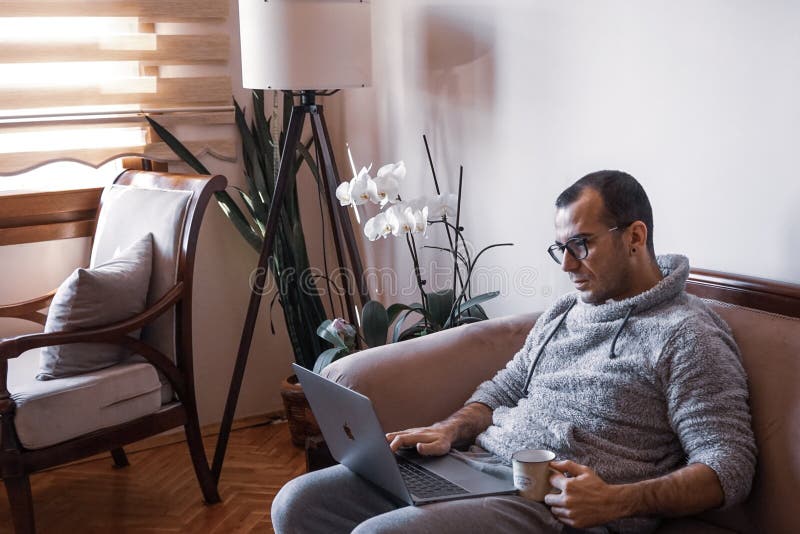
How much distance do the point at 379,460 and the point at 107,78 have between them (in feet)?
7.18

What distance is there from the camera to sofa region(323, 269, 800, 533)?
66.4 inches

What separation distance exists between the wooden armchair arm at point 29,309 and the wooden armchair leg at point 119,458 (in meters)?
0.56

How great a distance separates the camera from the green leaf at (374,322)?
279 centimetres

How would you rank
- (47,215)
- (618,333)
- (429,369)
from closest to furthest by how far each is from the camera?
(618,333) → (429,369) → (47,215)

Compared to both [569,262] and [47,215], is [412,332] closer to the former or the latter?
[569,262]

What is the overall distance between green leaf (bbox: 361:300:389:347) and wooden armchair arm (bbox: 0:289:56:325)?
1.14m

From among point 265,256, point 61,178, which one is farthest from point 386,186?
point 61,178

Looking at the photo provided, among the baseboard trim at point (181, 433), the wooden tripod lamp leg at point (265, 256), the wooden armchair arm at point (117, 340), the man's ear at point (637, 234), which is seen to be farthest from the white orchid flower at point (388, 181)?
the baseboard trim at point (181, 433)

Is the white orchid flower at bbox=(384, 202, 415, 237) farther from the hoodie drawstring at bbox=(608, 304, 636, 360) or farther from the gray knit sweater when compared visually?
the hoodie drawstring at bbox=(608, 304, 636, 360)

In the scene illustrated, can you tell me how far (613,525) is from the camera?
1.72 metres

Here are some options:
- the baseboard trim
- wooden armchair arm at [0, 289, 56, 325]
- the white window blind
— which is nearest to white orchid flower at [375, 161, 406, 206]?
the white window blind

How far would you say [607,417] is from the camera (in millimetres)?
1830

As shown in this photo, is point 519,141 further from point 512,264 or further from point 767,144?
point 767,144

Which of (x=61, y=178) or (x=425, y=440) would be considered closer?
(x=425, y=440)
